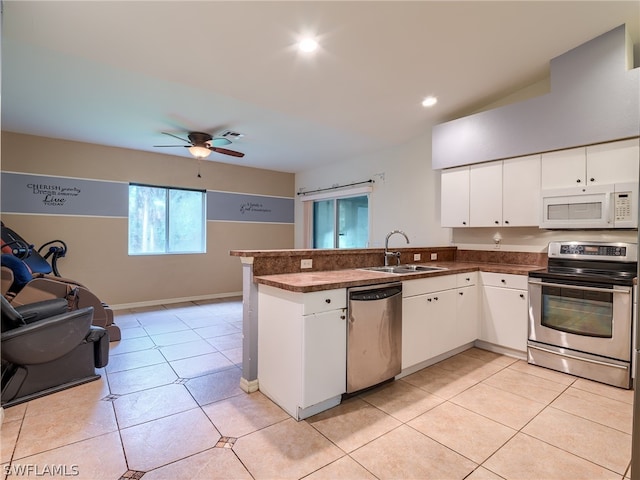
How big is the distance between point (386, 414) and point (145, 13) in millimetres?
3158

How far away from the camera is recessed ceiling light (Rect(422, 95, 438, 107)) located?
3555mm

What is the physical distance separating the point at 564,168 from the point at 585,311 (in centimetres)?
131

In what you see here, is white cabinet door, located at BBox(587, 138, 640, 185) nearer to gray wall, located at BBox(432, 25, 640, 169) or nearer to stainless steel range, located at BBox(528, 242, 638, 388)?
gray wall, located at BBox(432, 25, 640, 169)

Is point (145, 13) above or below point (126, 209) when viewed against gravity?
above

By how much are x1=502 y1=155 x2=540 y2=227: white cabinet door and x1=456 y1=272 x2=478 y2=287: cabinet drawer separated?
678 mm

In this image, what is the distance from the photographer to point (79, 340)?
2.57m

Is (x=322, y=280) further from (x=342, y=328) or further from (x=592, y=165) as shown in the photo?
(x=592, y=165)

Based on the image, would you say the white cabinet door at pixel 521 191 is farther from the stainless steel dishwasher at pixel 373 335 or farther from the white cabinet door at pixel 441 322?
the stainless steel dishwasher at pixel 373 335

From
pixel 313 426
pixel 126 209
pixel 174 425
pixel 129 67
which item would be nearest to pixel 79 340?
pixel 174 425

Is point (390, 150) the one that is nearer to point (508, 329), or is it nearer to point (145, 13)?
point (508, 329)

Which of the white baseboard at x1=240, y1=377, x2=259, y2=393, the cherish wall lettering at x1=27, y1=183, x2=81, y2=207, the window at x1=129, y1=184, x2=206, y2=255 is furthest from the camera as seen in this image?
the window at x1=129, y1=184, x2=206, y2=255
